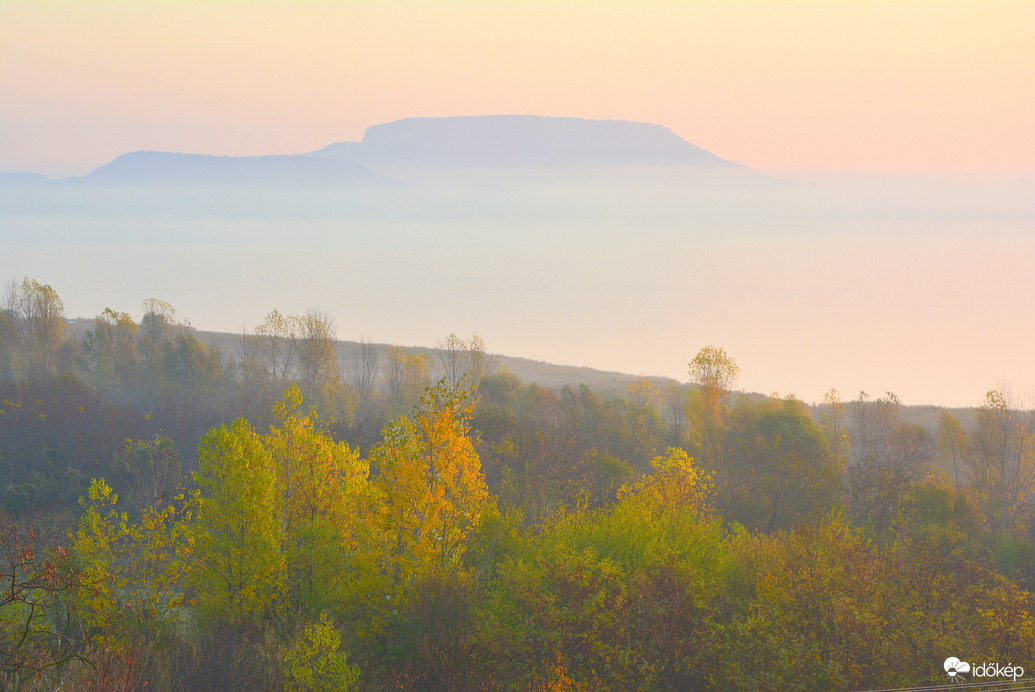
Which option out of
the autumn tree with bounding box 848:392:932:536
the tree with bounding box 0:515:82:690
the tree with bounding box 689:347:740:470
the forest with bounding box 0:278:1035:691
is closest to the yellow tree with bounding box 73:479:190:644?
the forest with bounding box 0:278:1035:691

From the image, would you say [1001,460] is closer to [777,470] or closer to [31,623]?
[777,470]

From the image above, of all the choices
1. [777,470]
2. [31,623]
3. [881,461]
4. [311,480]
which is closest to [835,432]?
[881,461]

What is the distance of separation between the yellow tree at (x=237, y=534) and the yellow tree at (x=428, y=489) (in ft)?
14.0

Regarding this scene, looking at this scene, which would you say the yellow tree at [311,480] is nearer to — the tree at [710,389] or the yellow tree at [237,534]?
the yellow tree at [237,534]

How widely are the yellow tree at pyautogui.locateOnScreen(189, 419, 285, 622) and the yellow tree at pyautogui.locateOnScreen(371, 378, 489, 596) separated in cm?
427

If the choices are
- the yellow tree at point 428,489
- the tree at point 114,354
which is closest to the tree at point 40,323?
the tree at point 114,354

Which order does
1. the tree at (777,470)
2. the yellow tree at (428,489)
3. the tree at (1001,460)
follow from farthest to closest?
the tree at (1001,460), the tree at (777,470), the yellow tree at (428,489)

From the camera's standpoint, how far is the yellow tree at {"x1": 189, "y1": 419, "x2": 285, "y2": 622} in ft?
99.6

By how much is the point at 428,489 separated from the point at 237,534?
7084 mm

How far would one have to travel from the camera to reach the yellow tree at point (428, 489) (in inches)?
1171

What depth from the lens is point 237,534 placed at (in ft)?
102

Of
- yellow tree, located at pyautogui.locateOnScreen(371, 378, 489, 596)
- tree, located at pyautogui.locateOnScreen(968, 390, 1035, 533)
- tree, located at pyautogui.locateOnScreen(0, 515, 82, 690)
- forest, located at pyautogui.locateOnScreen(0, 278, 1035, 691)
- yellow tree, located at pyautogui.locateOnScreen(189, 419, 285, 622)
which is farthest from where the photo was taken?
tree, located at pyautogui.locateOnScreen(968, 390, 1035, 533)

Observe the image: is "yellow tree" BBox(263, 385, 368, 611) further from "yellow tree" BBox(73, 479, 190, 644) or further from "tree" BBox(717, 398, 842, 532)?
"tree" BBox(717, 398, 842, 532)

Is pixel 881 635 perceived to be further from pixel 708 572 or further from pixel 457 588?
pixel 457 588
